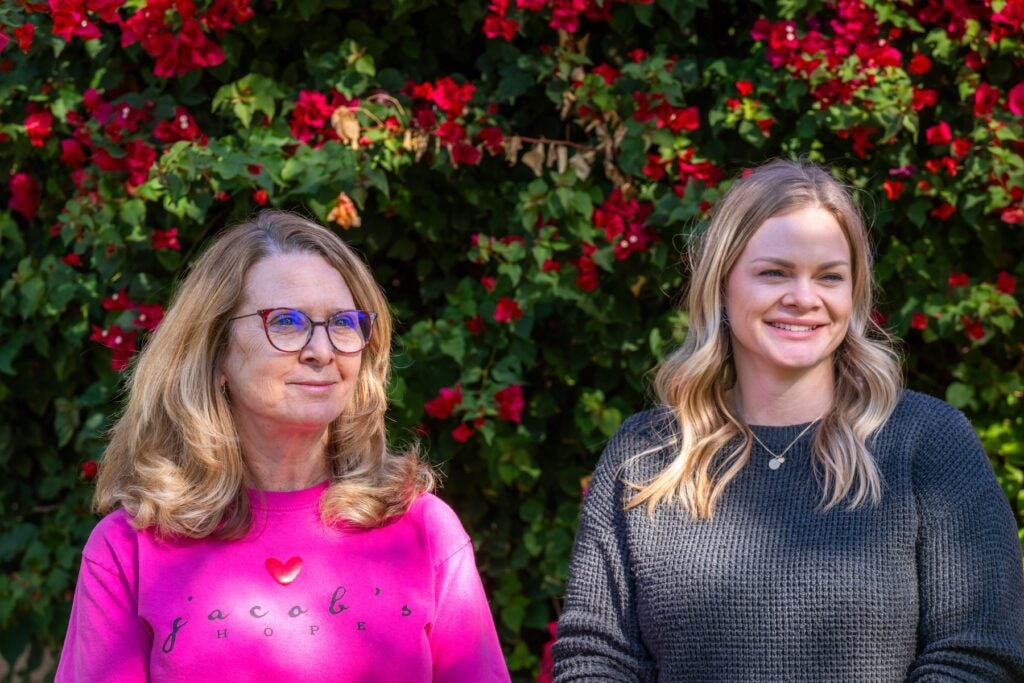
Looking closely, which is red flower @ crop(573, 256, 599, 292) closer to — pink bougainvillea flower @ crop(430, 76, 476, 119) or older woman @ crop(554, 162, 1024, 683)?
pink bougainvillea flower @ crop(430, 76, 476, 119)

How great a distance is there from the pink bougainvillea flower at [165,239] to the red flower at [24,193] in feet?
1.70

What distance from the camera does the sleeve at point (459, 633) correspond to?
2330mm

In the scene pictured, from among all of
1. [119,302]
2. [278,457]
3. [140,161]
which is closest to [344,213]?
[140,161]

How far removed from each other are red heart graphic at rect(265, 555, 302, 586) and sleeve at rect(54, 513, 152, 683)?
0.73 feet

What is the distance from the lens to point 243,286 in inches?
92.7

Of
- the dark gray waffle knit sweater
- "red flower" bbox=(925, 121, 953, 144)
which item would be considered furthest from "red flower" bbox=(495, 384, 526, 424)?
"red flower" bbox=(925, 121, 953, 144)

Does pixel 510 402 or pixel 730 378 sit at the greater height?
pixel 730 378

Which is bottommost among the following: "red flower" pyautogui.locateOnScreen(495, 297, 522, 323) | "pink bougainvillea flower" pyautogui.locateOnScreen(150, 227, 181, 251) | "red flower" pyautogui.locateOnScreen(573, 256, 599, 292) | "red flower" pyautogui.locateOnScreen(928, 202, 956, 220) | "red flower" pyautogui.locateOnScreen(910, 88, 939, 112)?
"red flower" pyautogui.locateOnScreen(495, 297, 522, 323)

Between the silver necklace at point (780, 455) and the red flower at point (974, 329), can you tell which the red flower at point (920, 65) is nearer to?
the red flower at point (974, 329)

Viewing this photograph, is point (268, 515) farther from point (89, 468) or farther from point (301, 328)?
point (89, 468)

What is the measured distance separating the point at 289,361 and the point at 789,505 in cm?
95

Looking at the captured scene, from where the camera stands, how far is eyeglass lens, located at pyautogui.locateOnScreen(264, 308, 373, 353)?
2.30m

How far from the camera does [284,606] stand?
7.39 ft

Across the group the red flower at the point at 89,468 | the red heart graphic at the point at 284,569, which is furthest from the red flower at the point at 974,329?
the red flower at the point at 89,468
